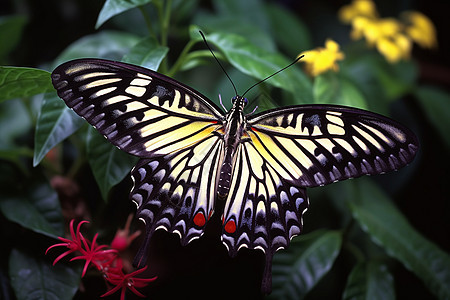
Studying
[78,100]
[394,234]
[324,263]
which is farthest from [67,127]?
[394,234]

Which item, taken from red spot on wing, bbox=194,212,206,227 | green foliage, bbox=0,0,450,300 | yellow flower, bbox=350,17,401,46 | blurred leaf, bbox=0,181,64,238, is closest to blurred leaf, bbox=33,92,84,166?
green foliage, bbox=0,0,450,300

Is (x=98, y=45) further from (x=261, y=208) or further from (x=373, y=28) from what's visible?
(x=373, y=28)

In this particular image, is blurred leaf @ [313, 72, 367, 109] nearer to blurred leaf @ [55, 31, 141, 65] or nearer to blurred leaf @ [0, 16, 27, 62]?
blurred leaf @ [55, 31, 141, 65]

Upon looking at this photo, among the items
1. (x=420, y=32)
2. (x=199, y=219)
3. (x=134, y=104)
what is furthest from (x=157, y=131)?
(x=420, y=32)

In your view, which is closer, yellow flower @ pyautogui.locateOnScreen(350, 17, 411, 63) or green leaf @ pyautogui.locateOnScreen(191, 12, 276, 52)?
green leaf @ pyautogui.locateOnScreen(191, 12, 276, 52)

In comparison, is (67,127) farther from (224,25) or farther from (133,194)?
(224,25)
